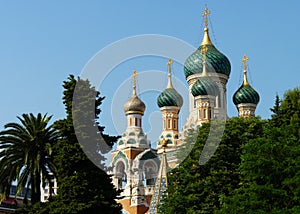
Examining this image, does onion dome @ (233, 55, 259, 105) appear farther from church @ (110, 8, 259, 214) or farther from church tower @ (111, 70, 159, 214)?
church tower @ (111, 70, 159, 214)

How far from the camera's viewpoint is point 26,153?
29.0 meters

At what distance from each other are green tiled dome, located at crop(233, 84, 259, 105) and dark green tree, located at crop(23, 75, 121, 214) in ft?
124

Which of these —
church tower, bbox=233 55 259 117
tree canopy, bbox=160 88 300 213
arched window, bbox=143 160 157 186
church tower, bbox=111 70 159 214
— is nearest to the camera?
tree canopy, bbox=160 88 300 213

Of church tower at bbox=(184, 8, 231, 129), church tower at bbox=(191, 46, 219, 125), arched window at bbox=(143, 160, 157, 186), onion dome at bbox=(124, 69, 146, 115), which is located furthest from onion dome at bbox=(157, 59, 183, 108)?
arched window at bbox=(143, 160, 157, 186)

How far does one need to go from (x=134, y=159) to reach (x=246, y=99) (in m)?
14.1

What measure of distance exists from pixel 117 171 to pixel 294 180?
4114 cm

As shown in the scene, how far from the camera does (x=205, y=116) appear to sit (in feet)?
188

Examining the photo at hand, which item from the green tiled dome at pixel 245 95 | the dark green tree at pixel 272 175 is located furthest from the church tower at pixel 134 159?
the dark green tree at pixel 272 175

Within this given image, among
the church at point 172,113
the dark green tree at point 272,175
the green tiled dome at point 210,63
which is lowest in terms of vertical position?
the dark green tree at point 272,175

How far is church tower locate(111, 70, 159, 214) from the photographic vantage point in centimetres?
5716

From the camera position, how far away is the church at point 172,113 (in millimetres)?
57656

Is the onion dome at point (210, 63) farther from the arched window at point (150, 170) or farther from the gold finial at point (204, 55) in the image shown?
the arched window at point (150, 170)

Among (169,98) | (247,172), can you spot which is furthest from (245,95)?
(247,172)

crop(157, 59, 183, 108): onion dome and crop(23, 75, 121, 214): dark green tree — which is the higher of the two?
crop(157, 59, 183, 108): onion dome
